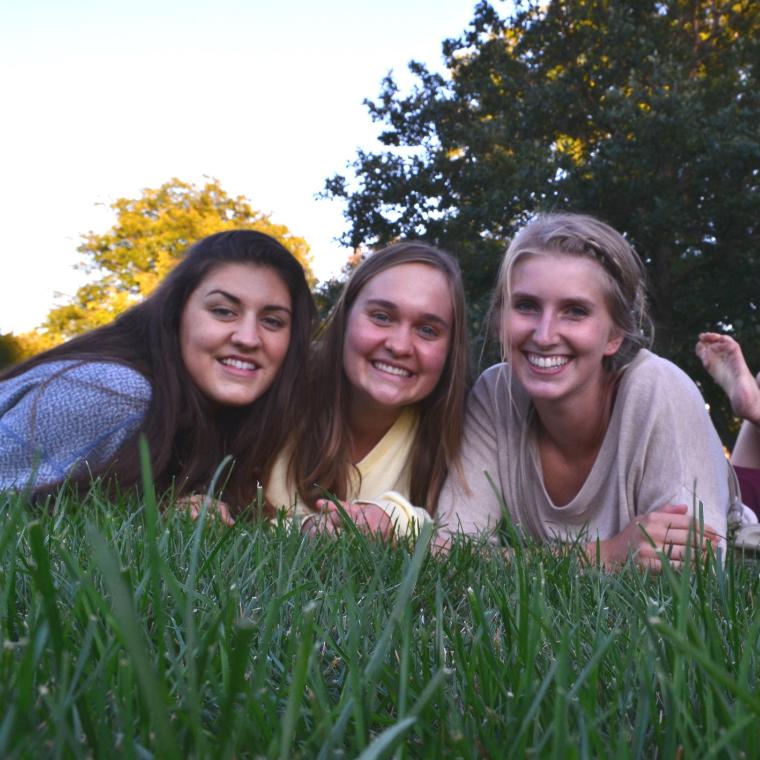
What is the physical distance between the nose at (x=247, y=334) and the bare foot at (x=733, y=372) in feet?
8.12

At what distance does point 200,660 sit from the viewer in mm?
788

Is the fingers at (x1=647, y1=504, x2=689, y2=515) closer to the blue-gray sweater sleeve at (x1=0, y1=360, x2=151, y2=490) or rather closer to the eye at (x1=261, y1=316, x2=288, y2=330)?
the eye at (x1=261, y1=316, x2=288, y2=330)

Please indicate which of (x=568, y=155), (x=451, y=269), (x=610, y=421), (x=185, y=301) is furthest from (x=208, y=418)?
(x=568, y=155)

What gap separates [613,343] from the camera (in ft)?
11.8

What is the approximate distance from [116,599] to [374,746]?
7.5 inches

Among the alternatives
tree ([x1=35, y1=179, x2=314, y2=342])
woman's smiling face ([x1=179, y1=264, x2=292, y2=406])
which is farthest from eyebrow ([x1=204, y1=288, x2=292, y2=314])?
tree ([x1=35, y1=179, x2=314, y2=342])

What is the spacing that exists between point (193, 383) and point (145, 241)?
3183 cm

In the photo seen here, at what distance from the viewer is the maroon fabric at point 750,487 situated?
4.83 m

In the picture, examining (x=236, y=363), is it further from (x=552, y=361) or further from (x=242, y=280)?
(x=552, y=361)

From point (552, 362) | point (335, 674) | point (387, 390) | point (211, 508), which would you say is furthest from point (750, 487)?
point (335, 674)

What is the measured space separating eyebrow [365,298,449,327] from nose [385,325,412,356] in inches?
4.0

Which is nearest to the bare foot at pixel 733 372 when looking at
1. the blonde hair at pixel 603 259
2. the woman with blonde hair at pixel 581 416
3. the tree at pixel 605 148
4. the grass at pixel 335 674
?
the woman with blonde hair at pixel 581 416

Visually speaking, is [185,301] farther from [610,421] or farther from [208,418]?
[610,421]

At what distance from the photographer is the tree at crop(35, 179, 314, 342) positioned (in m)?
32.5
